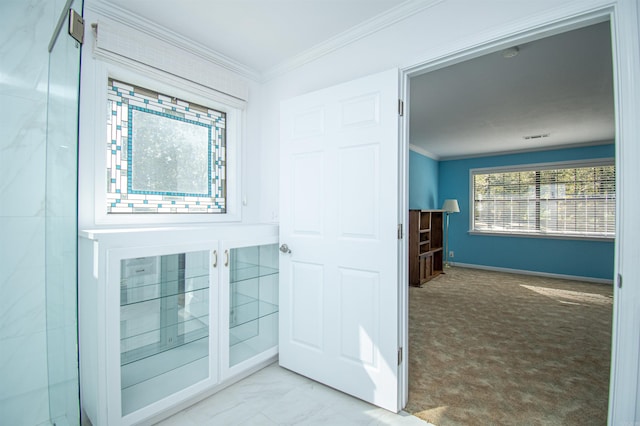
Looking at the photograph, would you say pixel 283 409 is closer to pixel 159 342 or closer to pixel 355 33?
pixel 159 342

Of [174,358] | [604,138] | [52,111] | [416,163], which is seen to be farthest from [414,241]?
[52,111]

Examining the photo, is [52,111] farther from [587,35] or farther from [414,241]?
[414,241]

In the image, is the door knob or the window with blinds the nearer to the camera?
the door knob

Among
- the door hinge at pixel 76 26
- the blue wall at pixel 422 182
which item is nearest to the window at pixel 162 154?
the door hinge at pixel 76 26

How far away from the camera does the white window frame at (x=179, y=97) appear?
175 cm

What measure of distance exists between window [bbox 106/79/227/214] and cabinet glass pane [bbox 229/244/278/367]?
562 mm

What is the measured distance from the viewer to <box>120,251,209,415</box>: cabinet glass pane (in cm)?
158

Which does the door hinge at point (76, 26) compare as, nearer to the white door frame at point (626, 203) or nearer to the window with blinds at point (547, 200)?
the white door frame at point (626, 203)

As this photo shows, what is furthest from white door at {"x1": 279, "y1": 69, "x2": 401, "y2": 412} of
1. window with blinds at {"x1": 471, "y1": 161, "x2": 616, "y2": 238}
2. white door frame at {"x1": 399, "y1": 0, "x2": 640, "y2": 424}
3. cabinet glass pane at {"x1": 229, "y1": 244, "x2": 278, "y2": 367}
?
window with blinds at {"x1": 471, "y1": 161, "x2": 616, "y2": 238}

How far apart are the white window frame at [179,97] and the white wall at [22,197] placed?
1.37 ft

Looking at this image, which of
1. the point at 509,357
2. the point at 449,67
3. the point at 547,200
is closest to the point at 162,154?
the point at 449,67

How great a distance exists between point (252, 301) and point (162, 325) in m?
0.65

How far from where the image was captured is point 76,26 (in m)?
1.18

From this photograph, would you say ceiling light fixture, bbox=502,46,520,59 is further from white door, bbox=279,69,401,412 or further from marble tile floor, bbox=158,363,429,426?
marble tile floor, bbox=158,363,429,426
